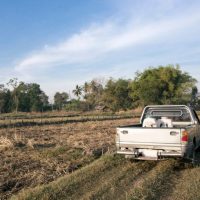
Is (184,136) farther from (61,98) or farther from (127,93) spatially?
(61,98)

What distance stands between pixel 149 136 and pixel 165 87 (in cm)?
5335

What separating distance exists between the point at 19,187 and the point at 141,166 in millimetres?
3565

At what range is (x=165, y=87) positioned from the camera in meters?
60.9

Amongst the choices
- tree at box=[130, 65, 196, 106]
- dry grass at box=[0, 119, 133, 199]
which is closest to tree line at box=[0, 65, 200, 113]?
tree at box=[130, 65, 196, 106]

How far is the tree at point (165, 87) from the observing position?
194 ft

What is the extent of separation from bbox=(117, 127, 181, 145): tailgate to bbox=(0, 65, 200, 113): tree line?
49.2 meters

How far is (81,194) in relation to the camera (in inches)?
255

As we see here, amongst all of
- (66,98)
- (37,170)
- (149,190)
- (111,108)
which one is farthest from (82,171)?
(66,98)

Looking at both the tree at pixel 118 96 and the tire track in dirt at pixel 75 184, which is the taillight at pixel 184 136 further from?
the tree at pixel 118 96

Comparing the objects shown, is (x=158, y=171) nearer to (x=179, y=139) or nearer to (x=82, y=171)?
(x=179, y=139)

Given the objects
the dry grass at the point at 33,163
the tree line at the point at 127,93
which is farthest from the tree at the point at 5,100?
the dry grass at the point at 33,163

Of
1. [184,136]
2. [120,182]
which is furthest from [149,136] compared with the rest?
[120,182]

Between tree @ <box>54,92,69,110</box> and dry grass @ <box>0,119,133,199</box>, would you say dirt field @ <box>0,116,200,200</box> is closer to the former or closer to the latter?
dry grass @ <box>0,119,133,199</box>

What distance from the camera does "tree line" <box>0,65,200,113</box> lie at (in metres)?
59.5
